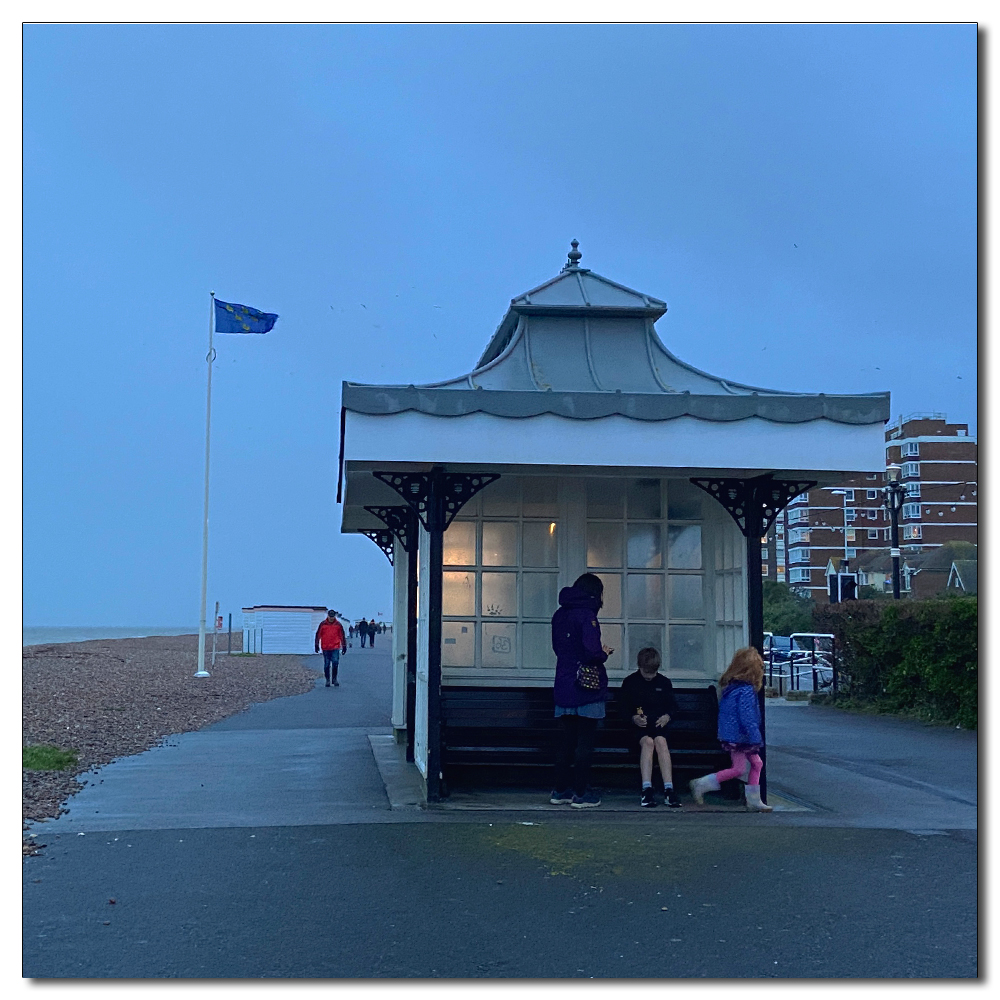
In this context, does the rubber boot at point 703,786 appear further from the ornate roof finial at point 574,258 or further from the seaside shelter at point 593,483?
A: the ornate roof finial at point 574,258

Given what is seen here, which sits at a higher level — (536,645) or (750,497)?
(750,497)

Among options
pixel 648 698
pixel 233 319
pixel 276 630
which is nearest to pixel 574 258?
pixel 648 698

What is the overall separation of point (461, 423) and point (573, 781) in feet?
10.3

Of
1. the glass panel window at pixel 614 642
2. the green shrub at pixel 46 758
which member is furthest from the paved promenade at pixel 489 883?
the glass panel window at pixel 614 642

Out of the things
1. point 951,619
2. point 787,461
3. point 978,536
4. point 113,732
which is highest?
point 787,461

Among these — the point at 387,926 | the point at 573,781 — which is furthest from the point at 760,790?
the point at 387,926

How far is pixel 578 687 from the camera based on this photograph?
29.5ft

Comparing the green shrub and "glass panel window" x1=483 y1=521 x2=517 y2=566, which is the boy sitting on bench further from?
the green shrub

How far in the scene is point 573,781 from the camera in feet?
31.2

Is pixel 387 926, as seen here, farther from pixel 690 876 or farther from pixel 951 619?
pixel 951 619

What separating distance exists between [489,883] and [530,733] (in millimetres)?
3156

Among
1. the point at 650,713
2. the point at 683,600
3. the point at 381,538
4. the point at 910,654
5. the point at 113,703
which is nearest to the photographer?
the point at 650,713

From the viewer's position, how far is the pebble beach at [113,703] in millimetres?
11156

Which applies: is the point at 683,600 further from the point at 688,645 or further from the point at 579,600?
the point at 579,600
